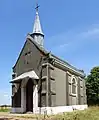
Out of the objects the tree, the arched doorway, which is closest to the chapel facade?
the arched doorway

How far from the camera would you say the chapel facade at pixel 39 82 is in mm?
25125

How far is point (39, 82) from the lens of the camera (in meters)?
25.8

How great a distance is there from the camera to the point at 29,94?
90.5 ft

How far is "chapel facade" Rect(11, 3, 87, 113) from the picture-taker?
2512cm

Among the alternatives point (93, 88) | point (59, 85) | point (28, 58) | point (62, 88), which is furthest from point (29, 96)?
point (93, 88)

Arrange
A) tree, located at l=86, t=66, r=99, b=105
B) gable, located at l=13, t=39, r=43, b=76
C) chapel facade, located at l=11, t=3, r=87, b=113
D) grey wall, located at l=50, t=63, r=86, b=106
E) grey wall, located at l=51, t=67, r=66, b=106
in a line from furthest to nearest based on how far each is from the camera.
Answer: tree, located at l=86, t=66, r=99, b=105, gable, located at l=13, t=39, r=43, b=76, grey wall, located at l=51, t=67, r=66, b=106, grey wall, located at l=50, t=63, r=86, b=106, chapel facade, located at l=11, t=3, r=87, b=113

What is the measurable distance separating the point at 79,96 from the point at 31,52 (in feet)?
39.8

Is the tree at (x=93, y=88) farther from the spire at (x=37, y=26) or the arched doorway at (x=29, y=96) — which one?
the arched doorway at (x=29, y=96)

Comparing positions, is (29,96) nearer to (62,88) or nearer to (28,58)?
(62,88)

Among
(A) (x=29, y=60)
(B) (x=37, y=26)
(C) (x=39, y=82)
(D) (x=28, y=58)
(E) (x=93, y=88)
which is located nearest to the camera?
(C) (x=39, y=82)

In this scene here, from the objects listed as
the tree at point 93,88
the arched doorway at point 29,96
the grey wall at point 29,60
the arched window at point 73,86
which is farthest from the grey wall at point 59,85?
the tree at point 93,88

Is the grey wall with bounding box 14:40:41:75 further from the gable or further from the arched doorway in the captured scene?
the arched doorway

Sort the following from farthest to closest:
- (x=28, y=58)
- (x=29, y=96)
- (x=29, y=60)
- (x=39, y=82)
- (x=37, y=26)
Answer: (x=37, y=26) → (x=28, y=58) → (x=29, y=60) → (x=29, y=96) → (x=39, y=82)

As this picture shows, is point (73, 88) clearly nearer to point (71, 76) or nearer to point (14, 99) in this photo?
point (71, 76)
